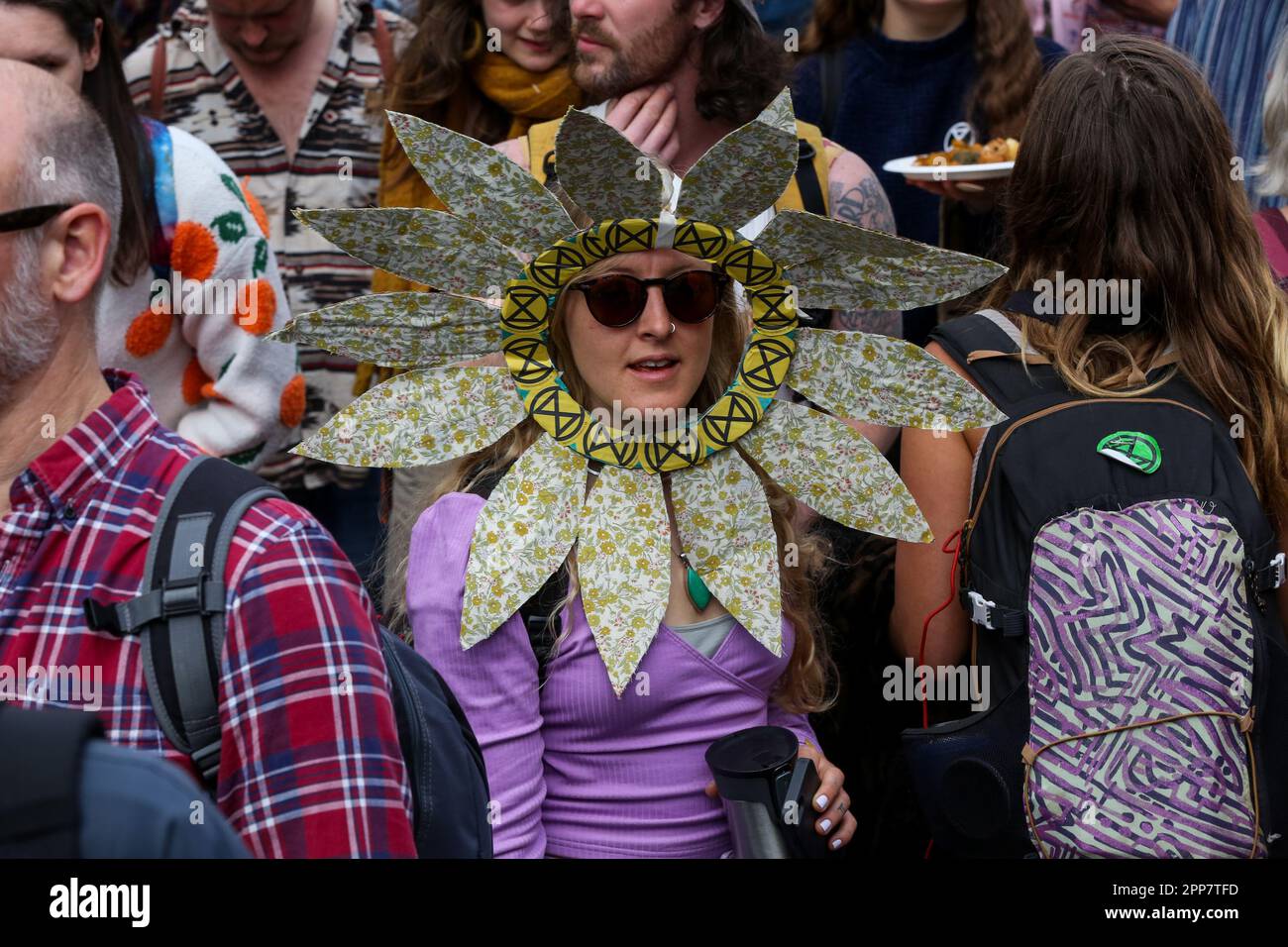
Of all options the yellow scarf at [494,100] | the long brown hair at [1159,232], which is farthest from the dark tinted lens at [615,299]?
the yellow scarf at [494,100]

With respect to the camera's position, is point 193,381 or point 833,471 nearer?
point 833,471

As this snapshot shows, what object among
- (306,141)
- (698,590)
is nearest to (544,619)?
(698,590)

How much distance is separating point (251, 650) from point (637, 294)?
967mm

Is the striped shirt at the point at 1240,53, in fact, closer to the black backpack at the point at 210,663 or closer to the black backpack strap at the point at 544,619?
the black backpack strap at the point at 544,619

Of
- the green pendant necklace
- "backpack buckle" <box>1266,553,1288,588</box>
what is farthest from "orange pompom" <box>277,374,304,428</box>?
"backpack buckle" <box>1266,553,1288,588</box>

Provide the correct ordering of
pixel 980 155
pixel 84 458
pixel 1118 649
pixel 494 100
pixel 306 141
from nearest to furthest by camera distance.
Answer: pixel 84 458
pixel 1118 649
pixel 980 155
pixel 494 100
pixel 306 141

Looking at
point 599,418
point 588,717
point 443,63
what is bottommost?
point 588,717

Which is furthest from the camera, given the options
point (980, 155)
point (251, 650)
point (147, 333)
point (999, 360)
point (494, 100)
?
point (494, 100)

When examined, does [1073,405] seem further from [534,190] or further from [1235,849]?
[534,190]

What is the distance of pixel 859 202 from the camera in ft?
10.9

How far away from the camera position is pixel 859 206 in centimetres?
331

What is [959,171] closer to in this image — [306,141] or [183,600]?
[306,141]

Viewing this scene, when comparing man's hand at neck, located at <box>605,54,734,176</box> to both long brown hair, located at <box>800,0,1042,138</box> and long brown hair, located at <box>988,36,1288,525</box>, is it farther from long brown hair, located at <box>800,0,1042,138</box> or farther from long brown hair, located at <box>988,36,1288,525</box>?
long brown hair, located at <box>988,36,1288,525</box>
